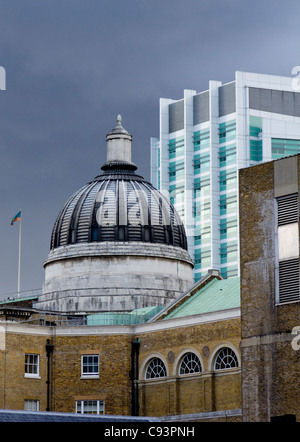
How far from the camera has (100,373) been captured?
10050 cm

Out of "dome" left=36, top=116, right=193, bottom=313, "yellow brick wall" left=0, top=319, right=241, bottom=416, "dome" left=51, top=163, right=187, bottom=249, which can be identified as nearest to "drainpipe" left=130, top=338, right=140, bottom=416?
"yellow brick wall" left=0, top=319, right=241, bottom=416

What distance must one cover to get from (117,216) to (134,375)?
54.4ft

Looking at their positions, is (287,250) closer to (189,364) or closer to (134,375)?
(189,364)

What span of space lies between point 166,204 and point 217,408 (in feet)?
87.2

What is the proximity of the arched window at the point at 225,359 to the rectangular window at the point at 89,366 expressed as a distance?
34.1ft

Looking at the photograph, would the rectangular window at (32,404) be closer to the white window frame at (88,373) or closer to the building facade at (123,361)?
the building facade at (123,361)

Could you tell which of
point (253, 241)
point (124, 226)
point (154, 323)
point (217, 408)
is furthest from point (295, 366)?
point (124, 226)

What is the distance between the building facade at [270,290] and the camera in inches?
2322

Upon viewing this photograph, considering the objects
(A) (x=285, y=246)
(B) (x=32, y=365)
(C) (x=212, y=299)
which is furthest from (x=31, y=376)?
(A) (x=285, y=246)

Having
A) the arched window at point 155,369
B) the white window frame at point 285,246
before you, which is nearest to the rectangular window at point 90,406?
the arched window at point 155,369

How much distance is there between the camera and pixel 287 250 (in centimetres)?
6022

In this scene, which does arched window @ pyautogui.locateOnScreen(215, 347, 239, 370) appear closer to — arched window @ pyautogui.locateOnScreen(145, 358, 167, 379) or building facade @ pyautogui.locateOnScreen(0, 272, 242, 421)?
A: building facade @ pyautogui.locateOnScreen(0, 272, 242, 421)

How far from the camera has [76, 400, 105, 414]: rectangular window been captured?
9969 centimetres
